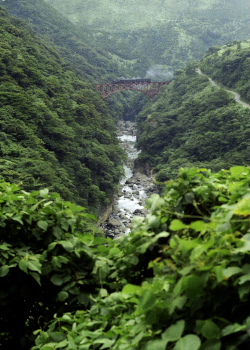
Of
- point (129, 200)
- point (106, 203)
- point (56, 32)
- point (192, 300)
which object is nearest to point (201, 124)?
point (129, 200)

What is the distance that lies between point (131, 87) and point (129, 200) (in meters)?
24.3

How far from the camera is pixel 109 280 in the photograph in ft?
7.81

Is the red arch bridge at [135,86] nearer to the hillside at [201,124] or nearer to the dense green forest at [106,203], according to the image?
the dense green forest at [106,203]

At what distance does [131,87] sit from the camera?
155 ft

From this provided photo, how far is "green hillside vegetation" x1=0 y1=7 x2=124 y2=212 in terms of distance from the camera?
A: 679 inches

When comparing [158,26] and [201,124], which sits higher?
[158,26]

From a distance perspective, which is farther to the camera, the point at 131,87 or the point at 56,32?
the point at 56,32

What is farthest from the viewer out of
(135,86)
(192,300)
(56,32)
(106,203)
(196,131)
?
(56,32)

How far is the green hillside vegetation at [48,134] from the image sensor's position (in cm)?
1723

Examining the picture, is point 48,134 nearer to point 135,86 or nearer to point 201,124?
point 201,124

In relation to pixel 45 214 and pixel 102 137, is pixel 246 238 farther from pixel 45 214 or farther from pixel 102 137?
pixel 102 137

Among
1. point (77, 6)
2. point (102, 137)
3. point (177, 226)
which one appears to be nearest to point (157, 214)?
point (177, 226)

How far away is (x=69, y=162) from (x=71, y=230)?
64.9 feet

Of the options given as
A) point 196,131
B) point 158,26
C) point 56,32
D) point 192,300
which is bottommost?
point 192,300
